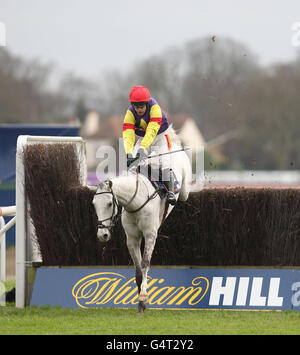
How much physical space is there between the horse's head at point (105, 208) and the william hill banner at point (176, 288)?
3.79 ft

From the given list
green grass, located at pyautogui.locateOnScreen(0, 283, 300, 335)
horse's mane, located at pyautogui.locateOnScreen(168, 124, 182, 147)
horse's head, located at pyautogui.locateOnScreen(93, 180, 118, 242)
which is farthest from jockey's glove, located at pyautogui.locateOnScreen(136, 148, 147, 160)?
green grass, located at pyautogui.locateOnScreen(0, 283, 300, 335)

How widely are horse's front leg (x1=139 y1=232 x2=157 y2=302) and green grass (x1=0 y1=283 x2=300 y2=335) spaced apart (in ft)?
0.72

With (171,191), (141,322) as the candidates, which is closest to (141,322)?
(141,322)

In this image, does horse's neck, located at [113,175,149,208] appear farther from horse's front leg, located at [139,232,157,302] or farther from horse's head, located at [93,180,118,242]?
horse's front leg, located at [139,232,157,302]

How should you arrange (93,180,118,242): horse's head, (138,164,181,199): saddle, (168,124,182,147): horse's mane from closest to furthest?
(93,180,118,242): horse's head → (138,164,181,199): saddle → (168,124,182,147): horse's mane

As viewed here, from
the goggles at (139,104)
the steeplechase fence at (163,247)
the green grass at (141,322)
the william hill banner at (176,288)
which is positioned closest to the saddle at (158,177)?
the steeplechase fence at (163,247)

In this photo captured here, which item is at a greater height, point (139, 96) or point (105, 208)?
point (139, 96)

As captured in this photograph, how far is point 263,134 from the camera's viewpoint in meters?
58.8

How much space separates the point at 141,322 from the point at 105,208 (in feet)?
4.13

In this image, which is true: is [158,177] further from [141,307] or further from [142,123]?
[141,307]

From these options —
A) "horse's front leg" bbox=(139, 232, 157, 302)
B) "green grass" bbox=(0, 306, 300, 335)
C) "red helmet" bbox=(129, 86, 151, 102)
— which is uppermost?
"red helmet" bbox=(129, 86, 151, 102)

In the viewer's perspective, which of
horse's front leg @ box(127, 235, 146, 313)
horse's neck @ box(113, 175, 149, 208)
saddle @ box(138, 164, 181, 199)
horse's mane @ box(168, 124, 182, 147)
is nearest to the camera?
horse's neck @ box(113, 175, 149, 208)

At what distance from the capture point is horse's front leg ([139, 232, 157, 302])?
805 cm

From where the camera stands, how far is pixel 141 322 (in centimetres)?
732
